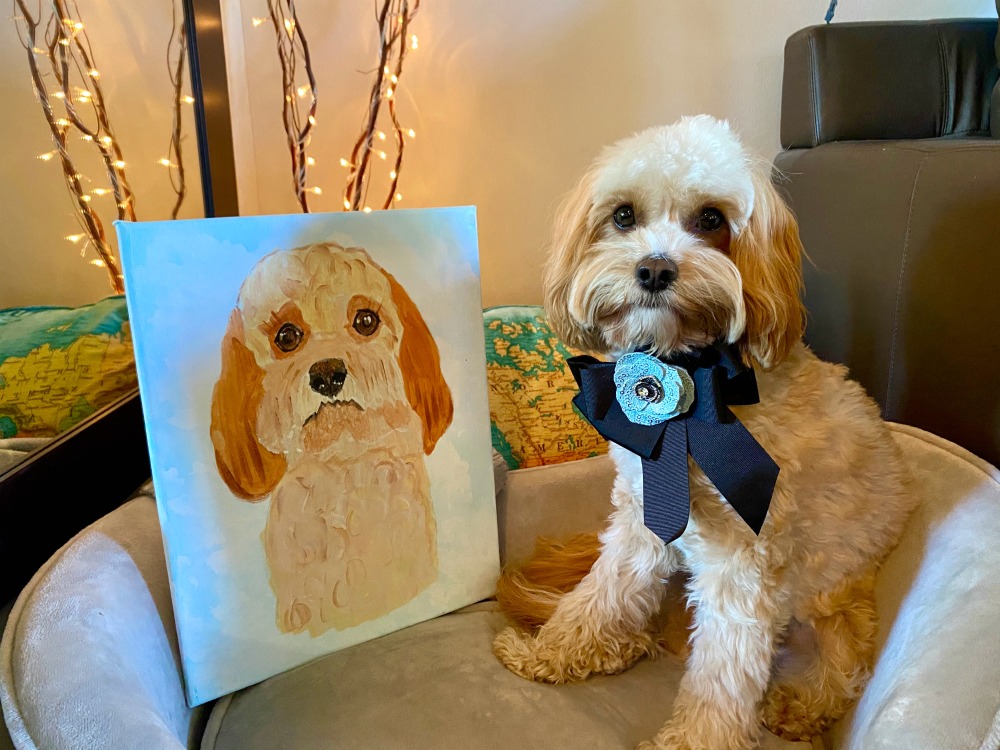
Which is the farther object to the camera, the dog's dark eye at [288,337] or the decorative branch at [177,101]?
the decorative branch at [177,101]

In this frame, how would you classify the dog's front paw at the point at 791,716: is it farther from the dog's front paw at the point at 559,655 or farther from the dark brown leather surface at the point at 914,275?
the dark brown leather surface at the point at 914,275

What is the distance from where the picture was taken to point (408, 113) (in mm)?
1666

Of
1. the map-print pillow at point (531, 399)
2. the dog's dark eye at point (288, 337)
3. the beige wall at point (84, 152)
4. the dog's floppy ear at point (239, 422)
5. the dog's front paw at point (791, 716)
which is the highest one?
the beige wall at point (84, 152)

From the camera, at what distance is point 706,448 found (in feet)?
2.93

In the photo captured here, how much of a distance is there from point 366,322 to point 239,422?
0.24 metres

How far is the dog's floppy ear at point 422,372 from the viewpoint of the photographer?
1.11 meters

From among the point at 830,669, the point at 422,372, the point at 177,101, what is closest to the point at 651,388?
the point at 422,372

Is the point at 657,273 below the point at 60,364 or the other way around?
the other way around

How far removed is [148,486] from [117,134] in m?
0.67

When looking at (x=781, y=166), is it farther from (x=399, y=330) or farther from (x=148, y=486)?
(x=148, y=486)

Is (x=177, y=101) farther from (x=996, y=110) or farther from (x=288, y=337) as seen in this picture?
(x=996, y=110)

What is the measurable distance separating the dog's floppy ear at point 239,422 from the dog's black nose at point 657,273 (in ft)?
1.85

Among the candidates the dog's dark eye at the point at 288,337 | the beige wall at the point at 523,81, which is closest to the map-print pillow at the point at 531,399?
the beige wall at the point at 523,81

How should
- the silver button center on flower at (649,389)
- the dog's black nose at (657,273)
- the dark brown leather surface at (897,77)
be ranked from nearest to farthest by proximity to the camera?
the dog's black nose at (657,273)
the silver button center on flower at (649,389)
the dark brown leather surface at (897,77)
